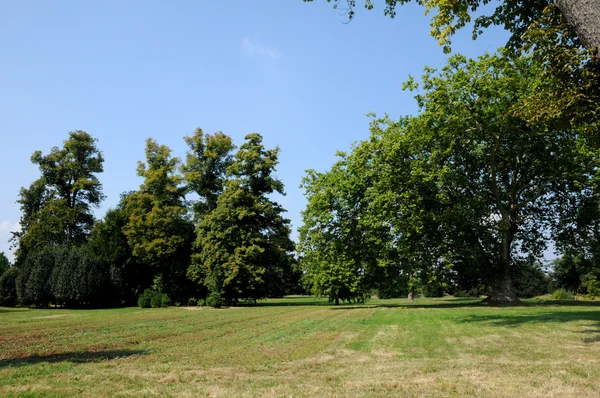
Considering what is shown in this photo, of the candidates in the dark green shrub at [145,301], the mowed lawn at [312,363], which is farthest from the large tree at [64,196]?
the mowed lawn at [312,363]

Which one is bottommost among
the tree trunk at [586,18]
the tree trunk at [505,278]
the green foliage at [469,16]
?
the tree trunk at [505,278]

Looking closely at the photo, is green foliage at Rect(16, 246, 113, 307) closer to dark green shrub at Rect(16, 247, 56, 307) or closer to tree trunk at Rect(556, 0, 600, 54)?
dark green shrub at Rect(16, 247, 56, 307)

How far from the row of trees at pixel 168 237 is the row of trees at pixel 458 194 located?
8.88 m

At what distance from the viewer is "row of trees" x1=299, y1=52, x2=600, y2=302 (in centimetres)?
2516

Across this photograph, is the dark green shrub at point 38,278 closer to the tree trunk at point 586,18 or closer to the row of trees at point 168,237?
the row of trees at point 168,237

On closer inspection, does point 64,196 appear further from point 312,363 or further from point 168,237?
point 312,363

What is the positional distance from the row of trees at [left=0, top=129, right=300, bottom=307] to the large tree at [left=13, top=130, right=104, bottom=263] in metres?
0.12

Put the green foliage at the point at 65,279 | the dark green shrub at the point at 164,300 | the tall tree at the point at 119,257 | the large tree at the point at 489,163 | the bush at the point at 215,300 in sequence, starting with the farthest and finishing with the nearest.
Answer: the tall tree at the point at 119,257, the green foliage at the point at 65,279, the dark green shrub at the point at 164,300, the bush at the point at 215,300, the large tree at the point at 489,163

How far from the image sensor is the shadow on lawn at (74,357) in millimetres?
8816

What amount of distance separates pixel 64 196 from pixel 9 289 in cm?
1213

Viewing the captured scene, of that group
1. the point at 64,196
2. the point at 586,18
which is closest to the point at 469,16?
the point at 586,18

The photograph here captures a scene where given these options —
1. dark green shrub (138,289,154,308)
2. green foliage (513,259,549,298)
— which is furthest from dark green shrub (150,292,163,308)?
green foliage (513,259,549,298)

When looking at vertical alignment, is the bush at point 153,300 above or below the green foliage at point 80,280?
below

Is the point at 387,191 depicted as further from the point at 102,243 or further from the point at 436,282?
the point at 102,243
